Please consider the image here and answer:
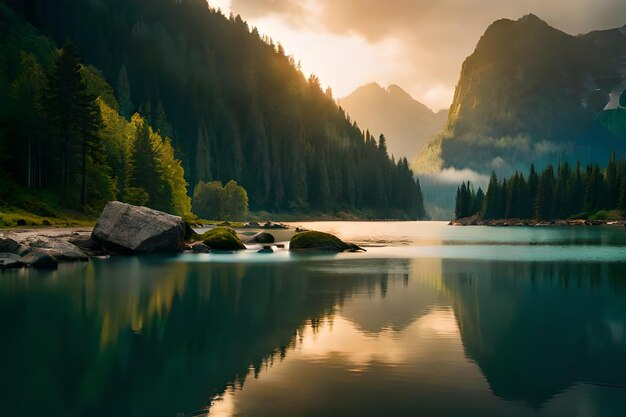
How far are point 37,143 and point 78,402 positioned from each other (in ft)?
255

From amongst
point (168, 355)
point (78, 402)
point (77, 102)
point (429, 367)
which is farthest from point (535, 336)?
point (77, 102)

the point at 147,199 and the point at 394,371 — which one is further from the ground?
the point at 147,199

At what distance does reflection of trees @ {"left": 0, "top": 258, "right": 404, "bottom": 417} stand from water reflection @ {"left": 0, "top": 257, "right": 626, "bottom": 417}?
0.06m

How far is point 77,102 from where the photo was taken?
81.9 metres

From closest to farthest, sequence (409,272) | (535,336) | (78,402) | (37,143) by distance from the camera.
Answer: (78,402)
(535,336)
(409,272)
(37,143)

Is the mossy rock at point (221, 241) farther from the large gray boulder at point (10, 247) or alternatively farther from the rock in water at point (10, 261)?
the rock in water at point (10, 261)

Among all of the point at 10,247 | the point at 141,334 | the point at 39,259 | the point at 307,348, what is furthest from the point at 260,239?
the point at 307,348

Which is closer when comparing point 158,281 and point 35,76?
point 158,281

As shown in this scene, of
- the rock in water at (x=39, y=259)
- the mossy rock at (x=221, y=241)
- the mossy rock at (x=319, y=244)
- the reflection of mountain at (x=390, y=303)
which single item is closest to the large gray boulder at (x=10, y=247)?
the rock in water at (x=39, y=259)

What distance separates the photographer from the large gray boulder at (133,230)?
51750 millimetres

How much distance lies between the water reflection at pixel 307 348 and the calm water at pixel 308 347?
0.06 m

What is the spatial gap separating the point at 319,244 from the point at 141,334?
45664 mm

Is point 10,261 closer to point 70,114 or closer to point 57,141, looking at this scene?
point 70,114

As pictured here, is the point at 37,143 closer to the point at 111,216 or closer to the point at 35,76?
the point at 35,76
